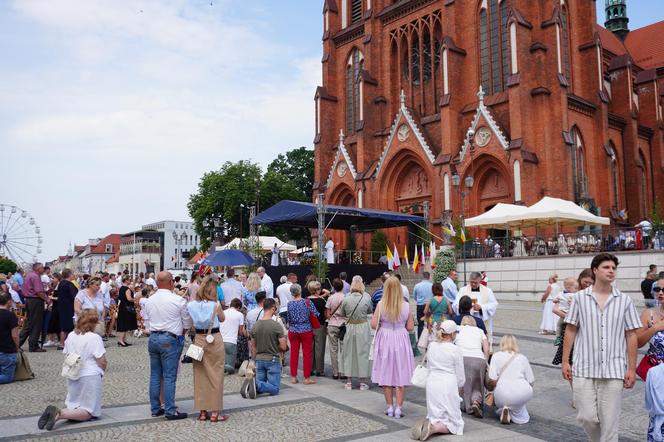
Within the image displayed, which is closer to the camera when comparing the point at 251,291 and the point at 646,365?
the point at 646,365

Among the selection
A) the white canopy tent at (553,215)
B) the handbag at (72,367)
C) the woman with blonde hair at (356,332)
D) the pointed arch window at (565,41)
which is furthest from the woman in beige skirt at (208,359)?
the pointed arch window at (565,41)

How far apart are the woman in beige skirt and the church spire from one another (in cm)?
5972

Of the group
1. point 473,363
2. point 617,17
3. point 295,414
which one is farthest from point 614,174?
point 295,414

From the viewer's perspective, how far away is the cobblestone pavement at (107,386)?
8.09 metres

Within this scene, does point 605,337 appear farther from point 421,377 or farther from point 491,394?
point 491,394

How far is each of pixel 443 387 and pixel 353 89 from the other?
3654cm

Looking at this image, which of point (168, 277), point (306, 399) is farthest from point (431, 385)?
point (168, 277)

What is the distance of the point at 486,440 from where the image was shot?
20.2ft

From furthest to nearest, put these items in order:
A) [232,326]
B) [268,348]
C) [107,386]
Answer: [232,326] < [107,386] < [268,348]

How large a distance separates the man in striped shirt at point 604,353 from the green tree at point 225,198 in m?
48.2

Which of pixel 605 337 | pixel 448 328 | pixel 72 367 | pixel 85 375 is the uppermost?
pixel 605 337

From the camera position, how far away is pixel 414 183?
36.3m

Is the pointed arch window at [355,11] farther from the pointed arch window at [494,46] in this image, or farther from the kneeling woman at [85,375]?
the kneeling woman at [85,375]

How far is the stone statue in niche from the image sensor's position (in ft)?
117
